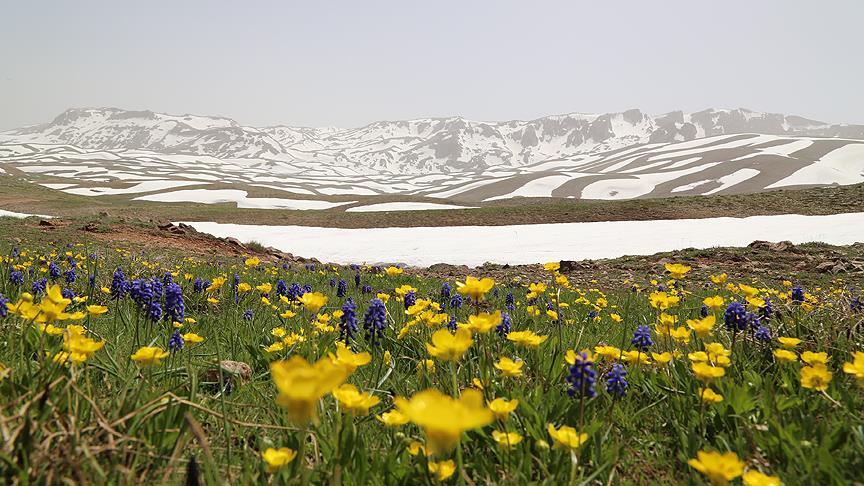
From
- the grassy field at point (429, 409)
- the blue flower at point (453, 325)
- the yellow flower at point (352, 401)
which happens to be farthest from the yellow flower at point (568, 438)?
the blue flower at point (453, 325)

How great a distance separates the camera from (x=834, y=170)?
103750 millimetres

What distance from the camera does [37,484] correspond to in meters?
1.19

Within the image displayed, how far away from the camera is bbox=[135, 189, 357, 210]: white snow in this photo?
78000 millimetres

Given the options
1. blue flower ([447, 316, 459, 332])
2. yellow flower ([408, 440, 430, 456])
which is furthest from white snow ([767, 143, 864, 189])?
yellow flower ([408, 440, 430, 456])

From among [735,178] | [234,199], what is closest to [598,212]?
[234,199]

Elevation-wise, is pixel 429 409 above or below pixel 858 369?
above

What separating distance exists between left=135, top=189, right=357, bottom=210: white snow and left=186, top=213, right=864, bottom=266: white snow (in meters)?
48.8

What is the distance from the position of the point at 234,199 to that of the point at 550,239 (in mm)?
74716

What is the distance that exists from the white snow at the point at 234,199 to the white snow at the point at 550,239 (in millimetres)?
48833

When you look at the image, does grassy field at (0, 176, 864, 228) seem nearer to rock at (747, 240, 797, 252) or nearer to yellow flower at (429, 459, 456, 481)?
rock at (747, 240, 797, 252)

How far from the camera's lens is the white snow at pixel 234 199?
7800cm

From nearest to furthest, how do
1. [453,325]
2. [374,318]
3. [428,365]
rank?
[428,365], [374,318], [453,325]

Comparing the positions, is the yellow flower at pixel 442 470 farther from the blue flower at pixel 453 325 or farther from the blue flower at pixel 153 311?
the blue flower at pixel 153 311

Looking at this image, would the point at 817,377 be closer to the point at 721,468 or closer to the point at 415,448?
the point at 721,468
